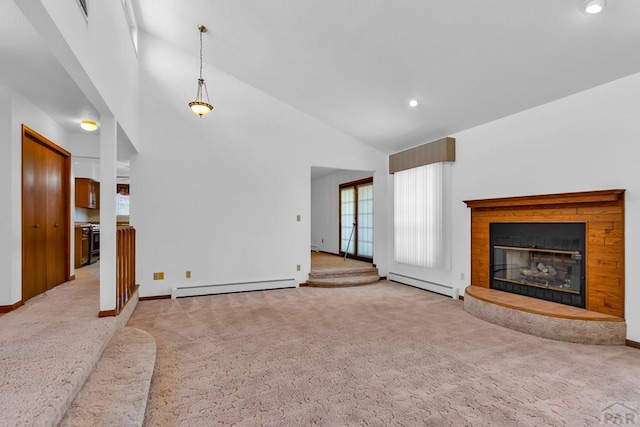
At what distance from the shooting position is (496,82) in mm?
3881

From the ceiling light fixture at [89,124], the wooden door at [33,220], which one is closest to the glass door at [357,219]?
the ceiling light fixture at [89,124]

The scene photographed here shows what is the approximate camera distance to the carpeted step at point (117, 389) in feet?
6.34

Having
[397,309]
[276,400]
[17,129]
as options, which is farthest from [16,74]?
[397,309]

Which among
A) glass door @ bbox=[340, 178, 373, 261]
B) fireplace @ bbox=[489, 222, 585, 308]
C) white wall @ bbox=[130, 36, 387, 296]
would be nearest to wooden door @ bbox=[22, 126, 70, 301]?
white wall @ bbox=[130, 36, 387, 296]

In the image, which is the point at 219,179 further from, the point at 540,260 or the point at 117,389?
the point at 540,260

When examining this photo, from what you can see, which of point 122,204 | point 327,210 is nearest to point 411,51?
point 327,210

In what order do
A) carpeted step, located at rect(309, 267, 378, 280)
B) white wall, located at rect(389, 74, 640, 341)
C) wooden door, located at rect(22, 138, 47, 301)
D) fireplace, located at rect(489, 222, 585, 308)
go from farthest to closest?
carpeted step, located at rect(309, 267, 378, 280) → wooden door, located at rect(22, 138, 47, 301) → fireplace, located at rect(489, 222, 585, 308) → white wall, located at rect(389, 74, 640, 341)

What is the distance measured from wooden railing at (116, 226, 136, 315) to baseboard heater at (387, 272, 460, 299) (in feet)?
15.0

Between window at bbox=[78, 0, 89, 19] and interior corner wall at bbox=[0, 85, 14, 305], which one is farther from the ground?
window at bbox=[78, 0, 89, 19]

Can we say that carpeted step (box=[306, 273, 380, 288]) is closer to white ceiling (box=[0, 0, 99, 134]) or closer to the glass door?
the glass door

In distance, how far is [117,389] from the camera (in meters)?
2.25

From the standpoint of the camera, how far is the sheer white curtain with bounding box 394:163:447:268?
5469 mm

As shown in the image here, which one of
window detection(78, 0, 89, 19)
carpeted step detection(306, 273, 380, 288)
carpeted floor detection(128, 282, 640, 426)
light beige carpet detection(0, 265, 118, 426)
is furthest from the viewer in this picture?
carpeted step detection(306, 273, 380, 288)

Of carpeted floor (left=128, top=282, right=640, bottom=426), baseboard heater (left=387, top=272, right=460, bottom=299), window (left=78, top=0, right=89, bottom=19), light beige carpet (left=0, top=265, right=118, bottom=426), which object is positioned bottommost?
carpeted floor (left=128, top=282, right=640, bottom=426)
